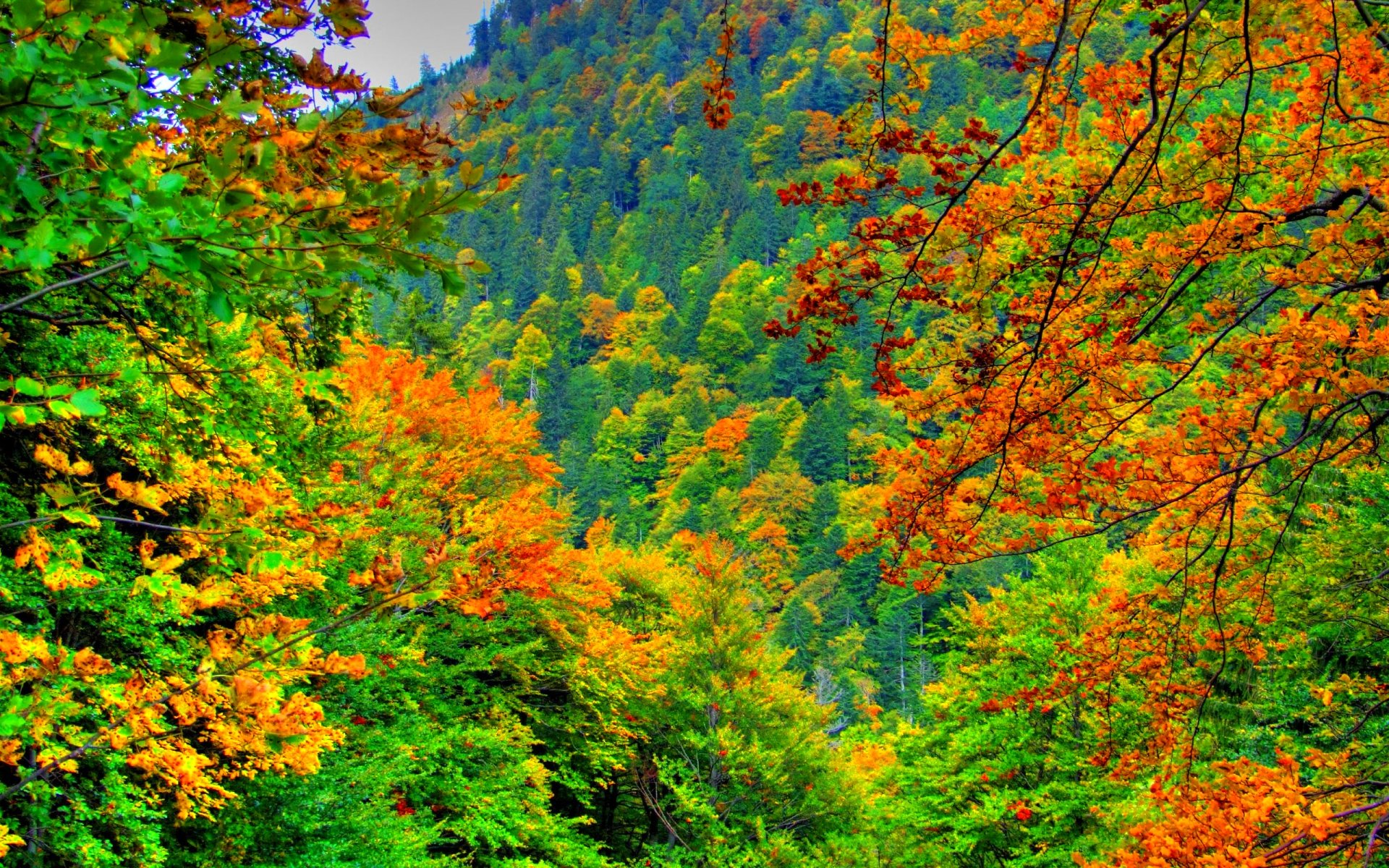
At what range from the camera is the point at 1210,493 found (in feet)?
13.5

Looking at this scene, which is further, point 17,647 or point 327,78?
point 17,647

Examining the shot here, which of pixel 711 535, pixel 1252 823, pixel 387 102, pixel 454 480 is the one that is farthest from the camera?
pixel 711 535

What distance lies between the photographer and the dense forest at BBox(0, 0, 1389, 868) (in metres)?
1.91

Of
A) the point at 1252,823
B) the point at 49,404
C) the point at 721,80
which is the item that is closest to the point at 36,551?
the point at 49,404

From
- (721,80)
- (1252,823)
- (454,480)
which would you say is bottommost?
(1252,823)

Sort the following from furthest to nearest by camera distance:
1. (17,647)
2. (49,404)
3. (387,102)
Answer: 1. (17,647)
2. (387,102)
3. (49,404)

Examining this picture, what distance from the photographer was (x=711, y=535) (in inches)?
627

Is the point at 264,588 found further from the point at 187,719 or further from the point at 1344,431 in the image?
the point at 1344,431

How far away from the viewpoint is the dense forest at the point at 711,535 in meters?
1.91

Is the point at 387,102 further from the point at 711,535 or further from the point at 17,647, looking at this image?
the point at 711,535

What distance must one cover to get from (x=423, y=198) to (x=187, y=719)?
5.96 meters

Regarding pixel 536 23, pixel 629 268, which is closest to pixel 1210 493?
pixel 629 268

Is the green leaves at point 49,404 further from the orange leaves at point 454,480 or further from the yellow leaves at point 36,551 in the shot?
the orange leaves at point 454,480

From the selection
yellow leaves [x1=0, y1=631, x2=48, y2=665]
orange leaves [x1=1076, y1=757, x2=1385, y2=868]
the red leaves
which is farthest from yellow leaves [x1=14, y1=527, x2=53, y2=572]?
orange leaves [x1=1076, y1=757, x2=1385, y2=868]
